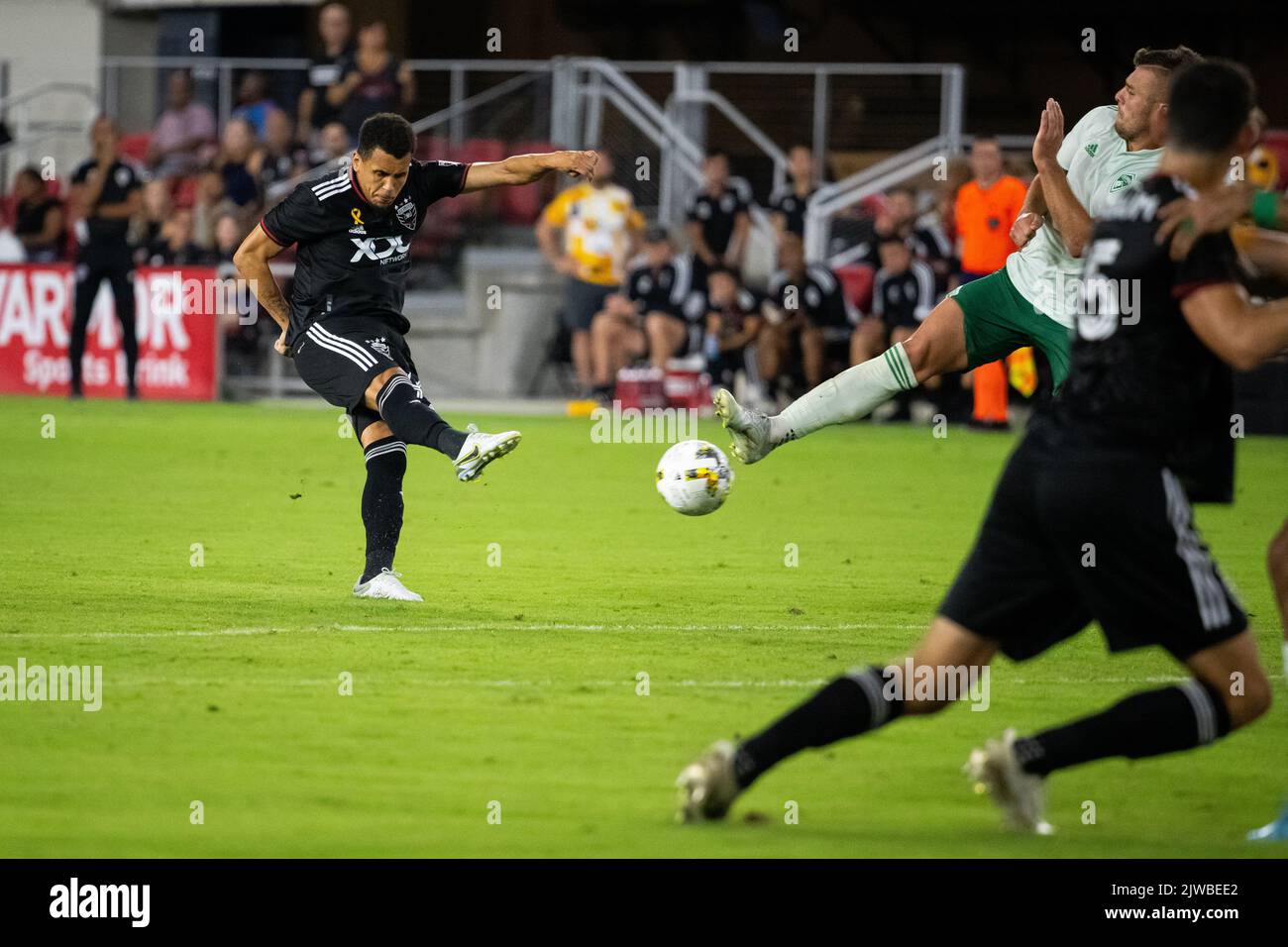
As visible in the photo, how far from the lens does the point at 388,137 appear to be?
879cm

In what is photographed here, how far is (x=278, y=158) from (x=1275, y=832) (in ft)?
66.2

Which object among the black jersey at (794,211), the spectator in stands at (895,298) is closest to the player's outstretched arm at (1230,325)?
the spectator in stands at (895,298)

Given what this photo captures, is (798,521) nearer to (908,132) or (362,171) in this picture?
(362,171)

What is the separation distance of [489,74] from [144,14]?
235 inches

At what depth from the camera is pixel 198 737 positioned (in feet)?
20.1

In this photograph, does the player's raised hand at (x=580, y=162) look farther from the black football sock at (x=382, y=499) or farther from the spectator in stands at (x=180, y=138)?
the spectator in stands at (x=180, y=138)

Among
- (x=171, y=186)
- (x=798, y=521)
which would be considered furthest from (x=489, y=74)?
(x=798, y=521)

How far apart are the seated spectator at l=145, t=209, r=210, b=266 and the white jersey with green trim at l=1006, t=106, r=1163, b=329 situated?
16.1m

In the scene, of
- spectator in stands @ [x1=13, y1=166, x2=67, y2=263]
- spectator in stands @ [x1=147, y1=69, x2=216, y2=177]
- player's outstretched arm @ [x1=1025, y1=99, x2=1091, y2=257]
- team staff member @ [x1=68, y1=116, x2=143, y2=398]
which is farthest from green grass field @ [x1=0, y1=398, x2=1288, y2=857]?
spectator in stands @ [x1=147, y1=69, x2=216, y2=177]

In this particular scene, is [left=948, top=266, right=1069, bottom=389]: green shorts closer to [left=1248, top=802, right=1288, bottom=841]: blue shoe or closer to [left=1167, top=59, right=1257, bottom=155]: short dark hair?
[left=1167, top=59, right=1257, bottom=155]: short dark hair

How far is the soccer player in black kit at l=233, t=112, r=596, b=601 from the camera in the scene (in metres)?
8.88

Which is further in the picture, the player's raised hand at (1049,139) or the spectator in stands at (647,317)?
the spectator in stands at (647,317)

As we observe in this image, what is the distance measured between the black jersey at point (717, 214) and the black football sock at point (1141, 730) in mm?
16797

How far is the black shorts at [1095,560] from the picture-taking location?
4941 millimetres
